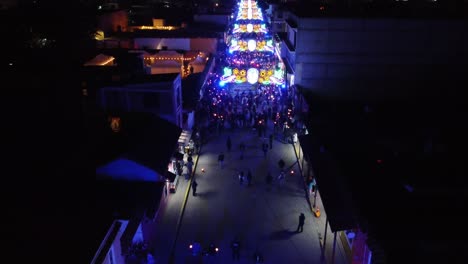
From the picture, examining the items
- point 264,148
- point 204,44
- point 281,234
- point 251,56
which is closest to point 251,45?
point 251,56

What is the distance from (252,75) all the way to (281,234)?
19063mm

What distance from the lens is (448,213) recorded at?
33.9ft

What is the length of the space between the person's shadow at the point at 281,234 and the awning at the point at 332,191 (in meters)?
2.22

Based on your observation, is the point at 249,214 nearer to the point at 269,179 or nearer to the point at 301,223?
the point at 301,223

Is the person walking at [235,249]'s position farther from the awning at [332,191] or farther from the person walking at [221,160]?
the person walking at [221,160]

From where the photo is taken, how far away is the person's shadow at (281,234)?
14.7m

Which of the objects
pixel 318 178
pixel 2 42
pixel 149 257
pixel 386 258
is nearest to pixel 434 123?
pixel 318 178

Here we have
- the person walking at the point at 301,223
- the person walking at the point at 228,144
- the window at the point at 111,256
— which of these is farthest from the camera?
the person walking at the point at 228,144

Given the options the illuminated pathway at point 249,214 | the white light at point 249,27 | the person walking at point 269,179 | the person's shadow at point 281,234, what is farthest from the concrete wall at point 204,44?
the person's shadow at point 281,234

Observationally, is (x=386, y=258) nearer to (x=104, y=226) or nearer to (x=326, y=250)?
(x=326, y=250)

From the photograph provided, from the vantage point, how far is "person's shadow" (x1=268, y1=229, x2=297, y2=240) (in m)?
14.7

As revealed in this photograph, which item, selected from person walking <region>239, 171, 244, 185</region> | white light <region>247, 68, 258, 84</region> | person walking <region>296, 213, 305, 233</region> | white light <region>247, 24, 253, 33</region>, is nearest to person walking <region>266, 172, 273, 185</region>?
person walking <region>239, 171, 244, 185</region>

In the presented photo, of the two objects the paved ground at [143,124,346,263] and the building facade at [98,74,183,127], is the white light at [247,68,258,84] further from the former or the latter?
the building facade at [98,74,183,127]

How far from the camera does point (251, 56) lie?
44.6 meters
